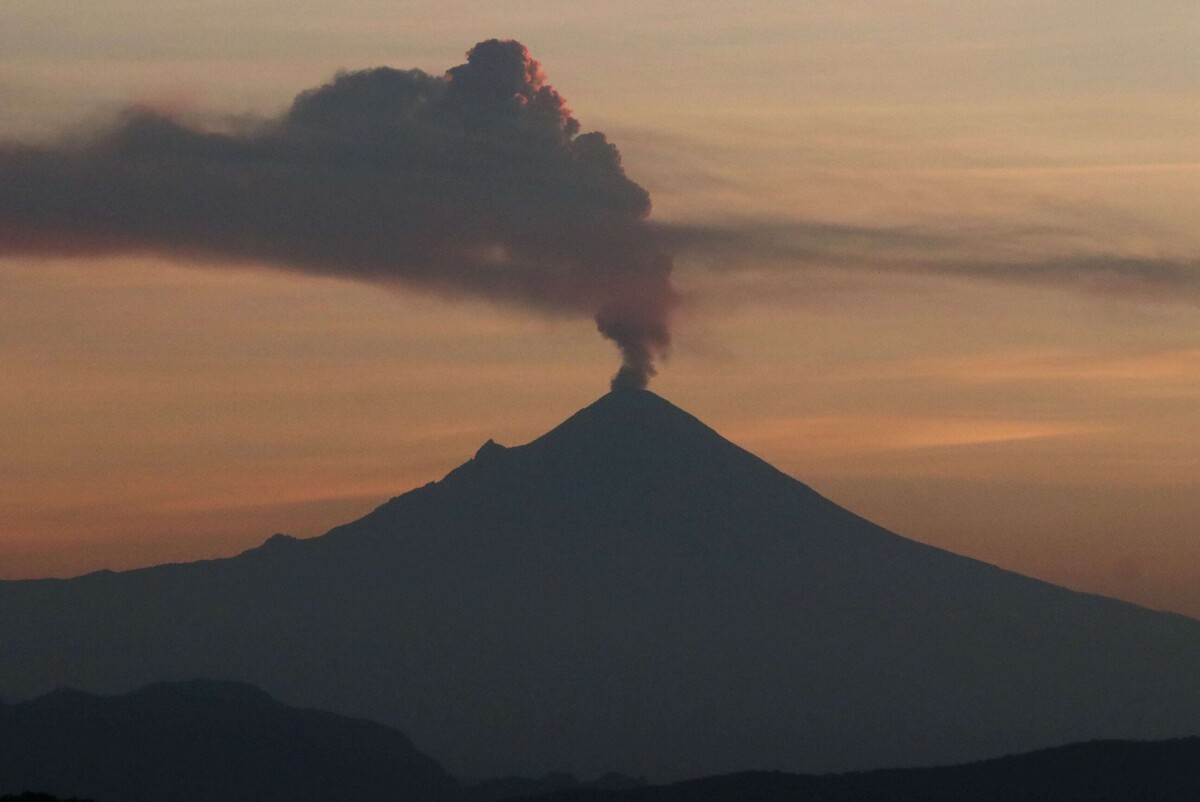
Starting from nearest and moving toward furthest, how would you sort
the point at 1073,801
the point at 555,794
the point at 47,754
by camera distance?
the point at 1073,801 → the point at 555,794 → the point at 47,754

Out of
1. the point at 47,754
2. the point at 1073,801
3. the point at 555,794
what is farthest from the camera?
the point at 47,754

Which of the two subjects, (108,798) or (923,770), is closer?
(923,770)

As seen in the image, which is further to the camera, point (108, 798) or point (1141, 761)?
point (108, 798)

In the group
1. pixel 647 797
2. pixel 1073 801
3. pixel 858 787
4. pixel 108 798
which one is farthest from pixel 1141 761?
pixel 108 798

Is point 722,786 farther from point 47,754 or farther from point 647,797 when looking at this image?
point 47,754

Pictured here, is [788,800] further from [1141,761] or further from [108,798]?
[108,798]

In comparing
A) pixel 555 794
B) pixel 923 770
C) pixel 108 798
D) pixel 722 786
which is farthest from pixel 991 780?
pixel 108 798
